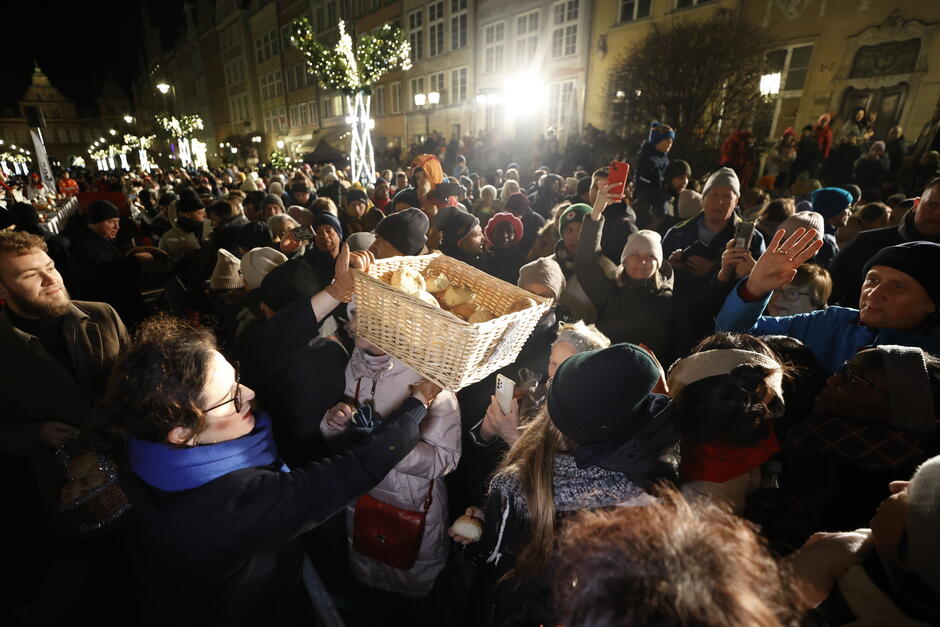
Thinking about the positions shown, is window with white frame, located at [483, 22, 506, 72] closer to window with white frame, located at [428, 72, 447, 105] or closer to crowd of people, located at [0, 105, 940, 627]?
window with white frame, located at [428, 72, 447, 105]

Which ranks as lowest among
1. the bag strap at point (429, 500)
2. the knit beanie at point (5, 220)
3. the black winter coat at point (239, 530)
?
the bag strap at point (429, 500)

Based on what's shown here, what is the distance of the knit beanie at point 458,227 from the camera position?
4.49m

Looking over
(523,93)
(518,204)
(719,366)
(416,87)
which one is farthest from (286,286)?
(416,87)

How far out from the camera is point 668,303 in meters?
3.28

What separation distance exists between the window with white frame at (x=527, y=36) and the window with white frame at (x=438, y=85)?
20.9 feet

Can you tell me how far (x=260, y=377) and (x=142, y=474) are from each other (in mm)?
894

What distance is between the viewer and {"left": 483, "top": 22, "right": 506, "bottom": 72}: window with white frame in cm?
2294

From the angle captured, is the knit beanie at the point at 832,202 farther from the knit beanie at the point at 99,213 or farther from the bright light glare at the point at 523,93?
the bright light glare at the point at 523,93

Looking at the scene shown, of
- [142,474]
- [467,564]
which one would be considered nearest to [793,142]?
[467,564]

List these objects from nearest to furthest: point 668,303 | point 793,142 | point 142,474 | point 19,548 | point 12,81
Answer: point 142,474, point 19,548, point 668,303, point 793,142, point 12,81

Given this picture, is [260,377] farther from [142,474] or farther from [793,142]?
[793,142]

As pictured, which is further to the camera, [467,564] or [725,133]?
[725,133]

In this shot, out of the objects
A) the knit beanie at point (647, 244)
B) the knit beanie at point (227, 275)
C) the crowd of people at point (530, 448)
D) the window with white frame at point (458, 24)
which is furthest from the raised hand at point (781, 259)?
the window with white frame at point (458, 24)

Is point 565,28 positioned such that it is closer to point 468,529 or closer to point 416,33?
point 416,33
